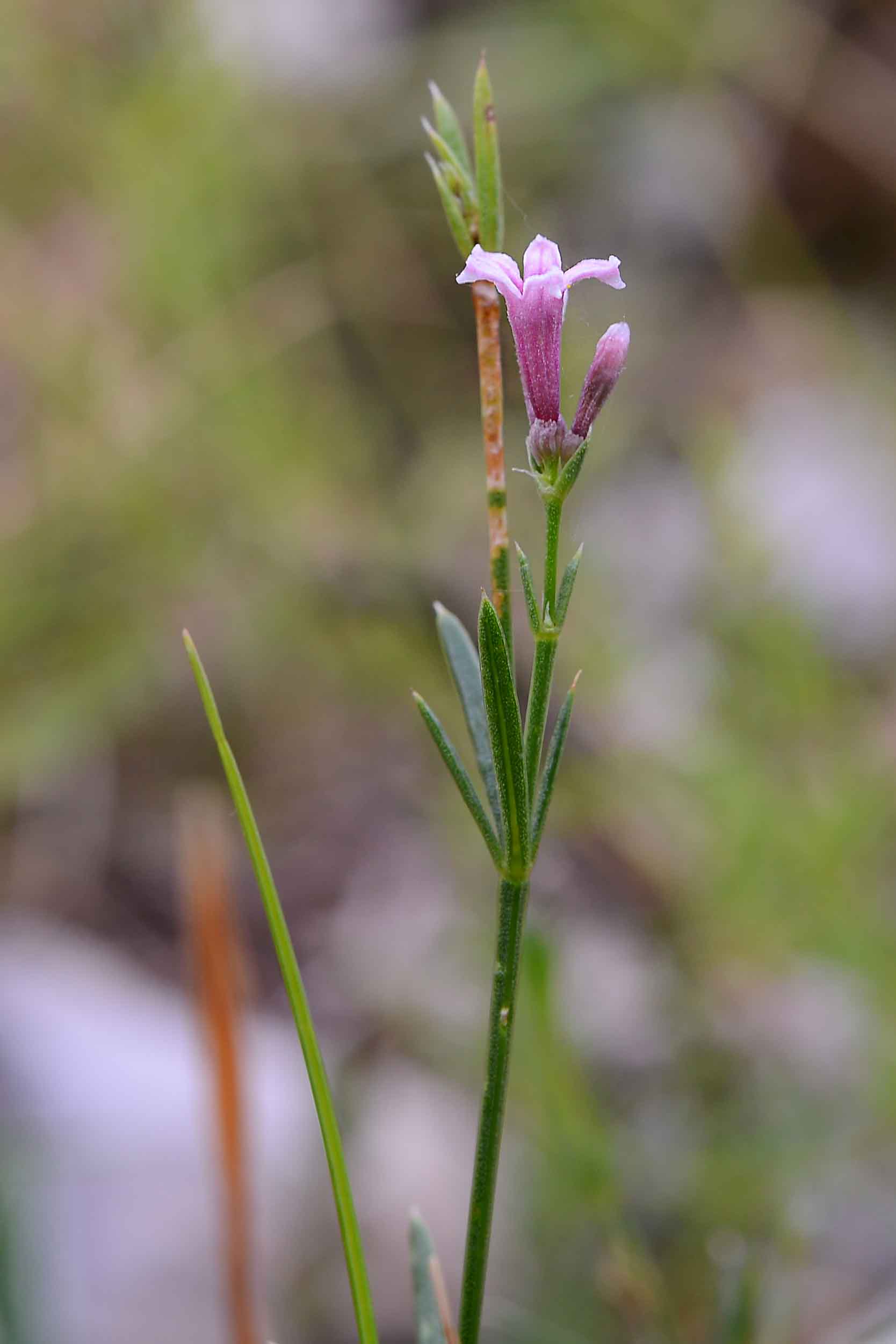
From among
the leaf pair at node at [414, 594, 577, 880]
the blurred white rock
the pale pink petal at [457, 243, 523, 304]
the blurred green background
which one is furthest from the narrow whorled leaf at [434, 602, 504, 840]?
the blurred white rock

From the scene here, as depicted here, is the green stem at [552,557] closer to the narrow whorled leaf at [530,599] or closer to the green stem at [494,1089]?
the narrow whorled leaf at [530,599]

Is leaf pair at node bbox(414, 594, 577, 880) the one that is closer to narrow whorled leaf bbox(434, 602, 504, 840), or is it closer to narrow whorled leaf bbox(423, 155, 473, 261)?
narrow whorled leaf bbox(434, 602, 504, 840)

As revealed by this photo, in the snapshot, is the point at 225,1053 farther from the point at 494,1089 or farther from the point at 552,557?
the point at 552,557

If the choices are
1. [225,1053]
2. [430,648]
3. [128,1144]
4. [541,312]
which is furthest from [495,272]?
[430,648]

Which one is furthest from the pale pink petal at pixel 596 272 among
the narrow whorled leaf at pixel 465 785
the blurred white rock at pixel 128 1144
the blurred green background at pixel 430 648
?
the blurred white rock at pixel 128 1144

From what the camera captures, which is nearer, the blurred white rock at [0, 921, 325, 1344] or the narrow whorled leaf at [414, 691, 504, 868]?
the narrow whorled leaf at [414, 691, 504, 868]

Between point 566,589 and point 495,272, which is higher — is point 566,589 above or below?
below
